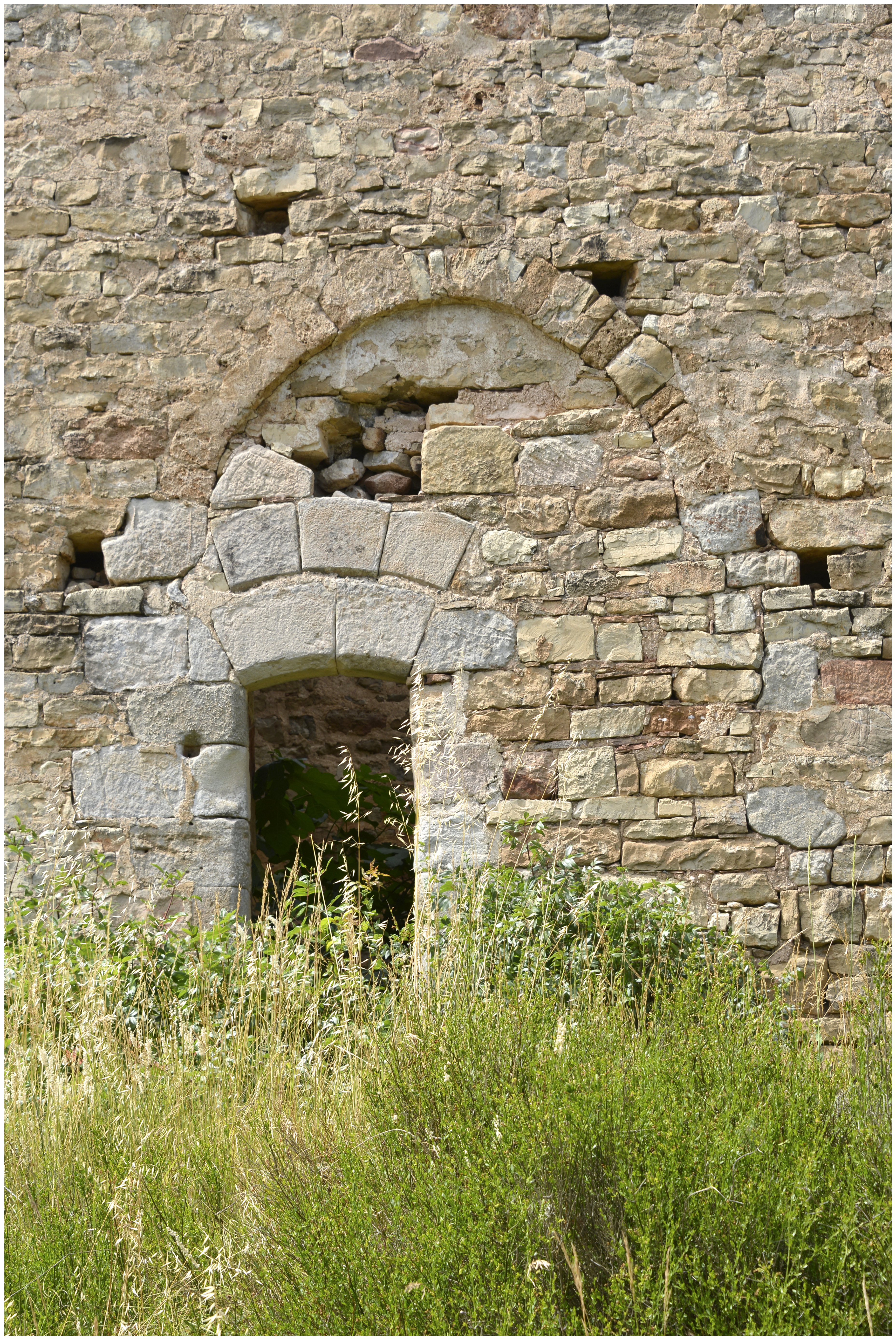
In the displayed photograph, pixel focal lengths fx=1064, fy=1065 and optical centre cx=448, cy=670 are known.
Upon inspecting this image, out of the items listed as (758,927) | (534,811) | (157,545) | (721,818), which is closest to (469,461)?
(157,545)

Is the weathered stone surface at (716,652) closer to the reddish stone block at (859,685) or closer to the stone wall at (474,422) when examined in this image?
the stone wall at (474,422)

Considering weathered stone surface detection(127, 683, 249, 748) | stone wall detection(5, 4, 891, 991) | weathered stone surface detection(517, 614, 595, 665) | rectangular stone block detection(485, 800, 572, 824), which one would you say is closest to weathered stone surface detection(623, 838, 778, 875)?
stone wall detection(5, 4, 891, 991)

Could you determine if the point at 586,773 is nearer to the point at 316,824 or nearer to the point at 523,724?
the point at 523,724

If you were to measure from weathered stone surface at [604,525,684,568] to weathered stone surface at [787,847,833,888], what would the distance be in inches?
50.1

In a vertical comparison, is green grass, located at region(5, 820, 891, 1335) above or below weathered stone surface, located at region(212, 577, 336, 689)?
below

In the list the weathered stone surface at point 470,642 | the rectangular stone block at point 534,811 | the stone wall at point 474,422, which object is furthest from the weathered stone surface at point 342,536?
the rectangular stone block at point 534,811

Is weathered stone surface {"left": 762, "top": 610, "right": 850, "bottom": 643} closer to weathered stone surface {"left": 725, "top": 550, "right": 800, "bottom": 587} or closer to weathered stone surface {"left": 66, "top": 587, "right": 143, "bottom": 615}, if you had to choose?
weathered stone surface {"left": 725, "top": 550, "right": 800, "bottom": 587}

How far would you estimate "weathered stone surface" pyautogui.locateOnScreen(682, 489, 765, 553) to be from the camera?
4.27 meters

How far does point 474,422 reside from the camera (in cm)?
445

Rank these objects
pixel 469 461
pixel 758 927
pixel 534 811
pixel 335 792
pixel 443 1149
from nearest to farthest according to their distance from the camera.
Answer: pixel 443 1149, pixel 758 927, pixel 534 811, pixel 469 461, pixel 335 792

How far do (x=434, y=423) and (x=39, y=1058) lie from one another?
2.80 m

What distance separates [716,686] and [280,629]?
176 centimetres

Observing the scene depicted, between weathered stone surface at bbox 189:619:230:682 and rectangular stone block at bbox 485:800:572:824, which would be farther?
weathered stone surface at bbox 189:619:230:682

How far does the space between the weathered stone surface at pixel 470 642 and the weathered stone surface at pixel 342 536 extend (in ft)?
1.25
